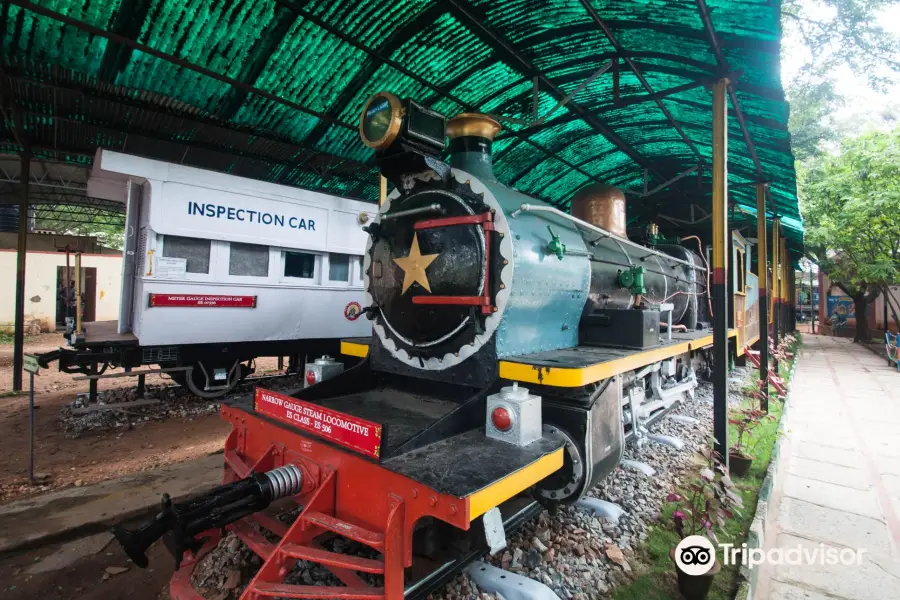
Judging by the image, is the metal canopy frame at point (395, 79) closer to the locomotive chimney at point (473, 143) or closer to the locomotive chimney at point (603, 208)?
the locomotive chimney at point (603, 208)

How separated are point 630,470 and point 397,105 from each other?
12.3 ft

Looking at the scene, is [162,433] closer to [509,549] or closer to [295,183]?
[509,549]

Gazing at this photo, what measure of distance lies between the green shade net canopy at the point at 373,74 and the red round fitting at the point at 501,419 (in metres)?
3.82

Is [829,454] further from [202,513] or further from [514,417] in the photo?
[202,513]

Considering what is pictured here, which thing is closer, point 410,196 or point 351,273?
point 410,196

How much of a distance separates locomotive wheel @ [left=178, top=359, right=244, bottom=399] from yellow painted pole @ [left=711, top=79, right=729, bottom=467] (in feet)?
21.5

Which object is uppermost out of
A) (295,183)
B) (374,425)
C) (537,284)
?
(295,183)

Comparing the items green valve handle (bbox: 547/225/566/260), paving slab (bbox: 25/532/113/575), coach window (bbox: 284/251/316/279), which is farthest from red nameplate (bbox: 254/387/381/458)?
coach window (bbox: 284/251/316/279)

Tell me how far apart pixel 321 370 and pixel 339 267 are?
461 centimetres

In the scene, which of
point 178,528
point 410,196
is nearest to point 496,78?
point 410,196

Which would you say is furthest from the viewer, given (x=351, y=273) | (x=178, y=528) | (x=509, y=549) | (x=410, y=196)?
(x=351, y=273)

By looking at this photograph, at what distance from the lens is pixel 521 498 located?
3.15 m

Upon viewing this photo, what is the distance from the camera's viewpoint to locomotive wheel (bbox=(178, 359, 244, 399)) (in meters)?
6.79

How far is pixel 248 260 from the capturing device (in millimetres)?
6891
